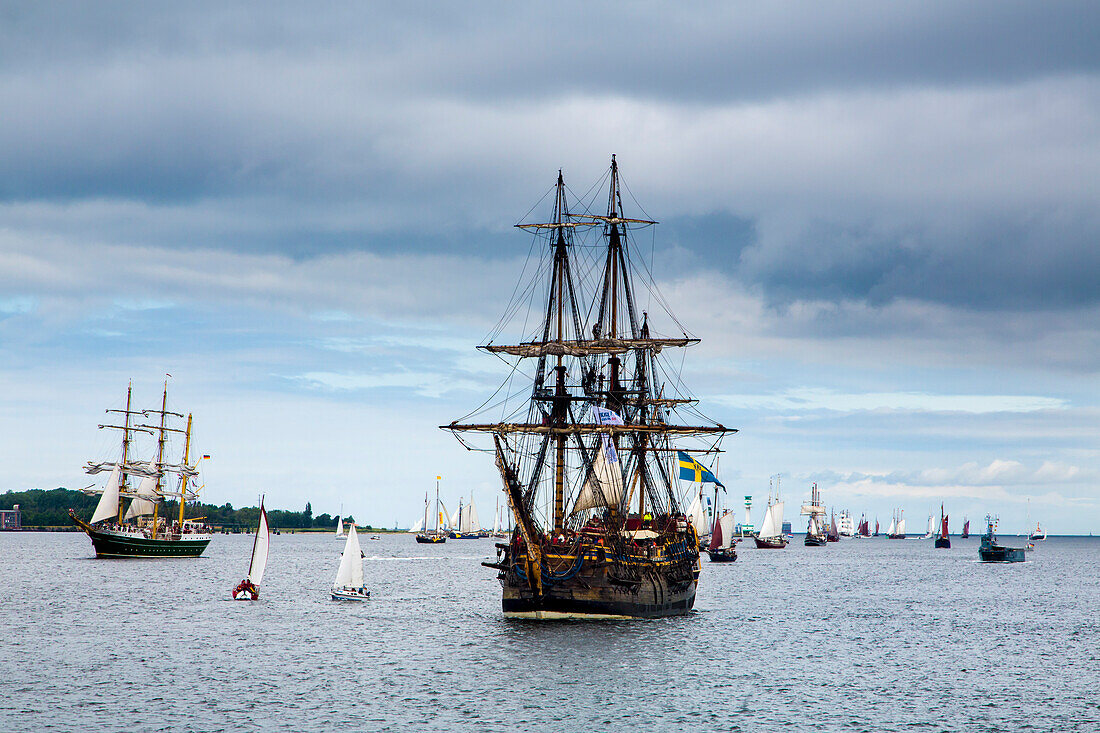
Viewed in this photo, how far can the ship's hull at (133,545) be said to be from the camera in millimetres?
178750

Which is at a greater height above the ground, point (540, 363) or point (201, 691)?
point (540, 363)

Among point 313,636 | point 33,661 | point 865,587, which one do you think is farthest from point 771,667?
point 865,587

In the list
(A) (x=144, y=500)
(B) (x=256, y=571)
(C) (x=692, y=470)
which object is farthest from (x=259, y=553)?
(A) (x=144, y=500)

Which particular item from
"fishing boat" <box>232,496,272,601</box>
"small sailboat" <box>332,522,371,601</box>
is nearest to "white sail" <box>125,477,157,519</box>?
"fishing boat" <box>232,496,272,601</box>

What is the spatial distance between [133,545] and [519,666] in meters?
131

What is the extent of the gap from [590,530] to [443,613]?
23.9 meters

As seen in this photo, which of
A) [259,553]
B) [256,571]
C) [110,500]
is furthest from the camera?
[110,500]

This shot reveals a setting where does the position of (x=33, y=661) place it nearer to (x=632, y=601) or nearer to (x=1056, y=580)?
(x=632, y=601)

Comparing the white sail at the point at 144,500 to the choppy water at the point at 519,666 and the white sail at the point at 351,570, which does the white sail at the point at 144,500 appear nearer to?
the choppy water at the point at 519,666

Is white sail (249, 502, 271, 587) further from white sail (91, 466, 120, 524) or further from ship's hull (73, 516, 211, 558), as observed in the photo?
ship's hull (73, 516, 211, 558)

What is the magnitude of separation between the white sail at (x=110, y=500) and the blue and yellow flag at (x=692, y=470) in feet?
321

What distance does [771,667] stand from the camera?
2758 inches

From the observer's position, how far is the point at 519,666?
65.6 m

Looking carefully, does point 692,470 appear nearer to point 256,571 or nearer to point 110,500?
point 256,571
